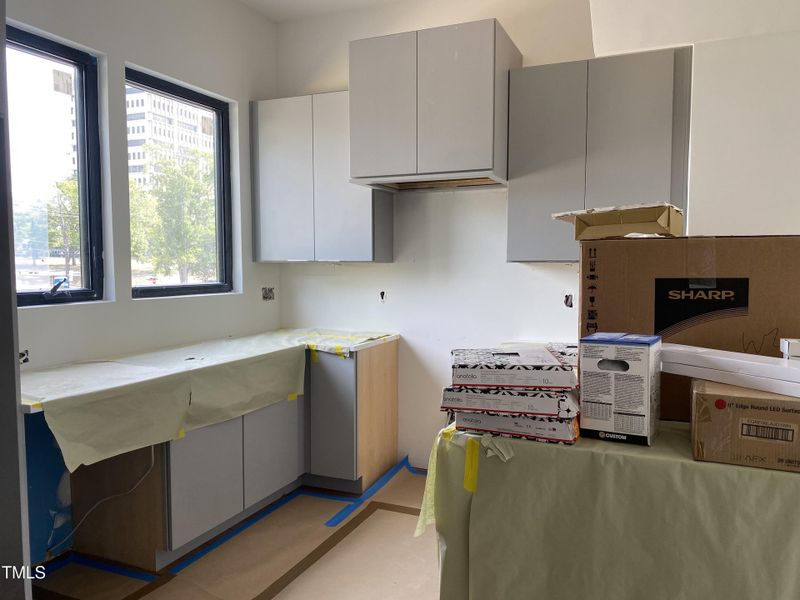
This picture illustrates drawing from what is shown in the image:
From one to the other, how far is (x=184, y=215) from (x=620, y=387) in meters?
2.90

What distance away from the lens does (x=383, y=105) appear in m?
3.09

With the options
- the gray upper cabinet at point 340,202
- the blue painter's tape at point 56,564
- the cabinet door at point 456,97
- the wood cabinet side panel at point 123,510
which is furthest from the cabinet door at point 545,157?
the blue painter's tape at point 56,564

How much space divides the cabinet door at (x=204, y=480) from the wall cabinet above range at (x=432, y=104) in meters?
1.58

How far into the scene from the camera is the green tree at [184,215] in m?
3.19

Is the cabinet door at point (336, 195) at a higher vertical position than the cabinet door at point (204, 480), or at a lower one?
higher

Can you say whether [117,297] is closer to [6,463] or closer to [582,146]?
[6,463]

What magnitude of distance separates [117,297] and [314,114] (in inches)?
63.9

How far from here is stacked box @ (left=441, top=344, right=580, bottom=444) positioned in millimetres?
1189

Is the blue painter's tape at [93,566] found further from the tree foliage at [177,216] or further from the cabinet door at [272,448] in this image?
the tree foliage at [177,216]

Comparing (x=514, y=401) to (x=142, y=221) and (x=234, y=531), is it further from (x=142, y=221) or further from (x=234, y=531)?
(x=142, y=221)

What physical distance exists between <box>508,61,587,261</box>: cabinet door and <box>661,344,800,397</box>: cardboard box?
5.70ft

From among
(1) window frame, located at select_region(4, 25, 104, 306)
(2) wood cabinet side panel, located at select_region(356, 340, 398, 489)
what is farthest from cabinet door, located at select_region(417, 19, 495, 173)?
(1) window frame, located at select_region(4, 25, 104, 306)

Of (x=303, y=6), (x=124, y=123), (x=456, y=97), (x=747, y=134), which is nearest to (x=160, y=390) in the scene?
(x=124, y=123)

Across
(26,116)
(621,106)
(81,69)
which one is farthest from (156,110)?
(621,106)
